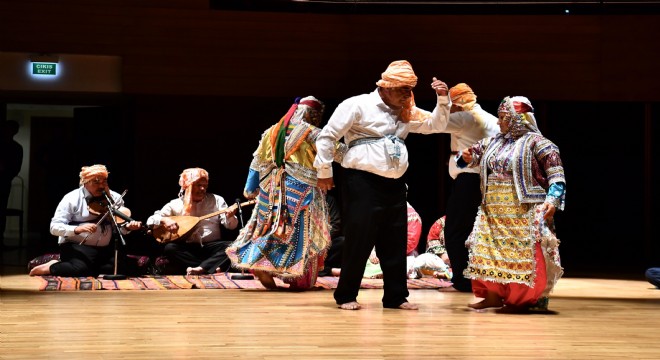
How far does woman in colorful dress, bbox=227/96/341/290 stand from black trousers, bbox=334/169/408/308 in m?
1.06

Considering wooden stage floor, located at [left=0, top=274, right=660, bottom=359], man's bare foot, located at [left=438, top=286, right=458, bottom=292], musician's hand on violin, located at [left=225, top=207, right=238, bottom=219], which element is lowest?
wooden stage floor, located at [left=0, top=274, right=660, bottom=359]

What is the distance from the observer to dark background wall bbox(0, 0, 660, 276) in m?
10.0

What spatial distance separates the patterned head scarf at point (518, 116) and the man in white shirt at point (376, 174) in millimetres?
353

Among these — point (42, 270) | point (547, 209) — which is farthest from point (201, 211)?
point (547, 209)

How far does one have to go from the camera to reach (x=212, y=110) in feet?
35.0

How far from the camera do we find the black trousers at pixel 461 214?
7.05 m

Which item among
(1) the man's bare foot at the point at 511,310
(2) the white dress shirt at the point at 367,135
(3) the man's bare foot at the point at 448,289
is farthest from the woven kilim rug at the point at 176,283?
(2) the white dress shirt at the point at 367,135

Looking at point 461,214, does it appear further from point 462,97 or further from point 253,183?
point 253,183

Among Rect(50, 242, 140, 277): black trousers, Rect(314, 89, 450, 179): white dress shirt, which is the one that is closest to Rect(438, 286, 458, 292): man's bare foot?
Rect(314, 89, 450, 179): white dress shirt

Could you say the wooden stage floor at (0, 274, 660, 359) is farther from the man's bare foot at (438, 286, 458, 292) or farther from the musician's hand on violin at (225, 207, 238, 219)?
the musician's hand on violin at (225, 207, 238, 219)

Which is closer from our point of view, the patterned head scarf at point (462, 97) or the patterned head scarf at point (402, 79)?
the patterned head scarf at point (402, 79)

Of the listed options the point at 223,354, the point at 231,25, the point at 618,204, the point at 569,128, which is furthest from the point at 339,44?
the point at 223,354

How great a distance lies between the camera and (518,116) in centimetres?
599

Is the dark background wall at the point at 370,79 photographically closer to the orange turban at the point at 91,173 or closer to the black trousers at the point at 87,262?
the orange turban at the point at 91,173
